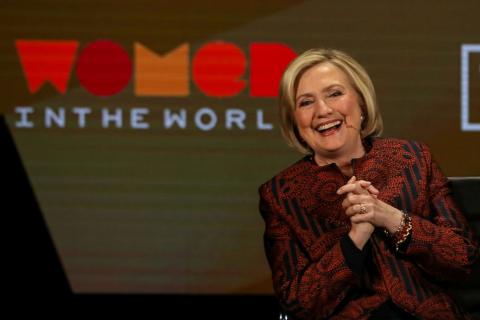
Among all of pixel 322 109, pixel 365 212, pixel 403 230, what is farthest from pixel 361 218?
pixel 322 109

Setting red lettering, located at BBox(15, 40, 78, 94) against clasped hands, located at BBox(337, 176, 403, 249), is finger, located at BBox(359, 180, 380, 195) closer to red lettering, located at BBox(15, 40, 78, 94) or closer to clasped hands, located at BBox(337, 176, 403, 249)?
clasped hands, located at BBox(337, 176, 403, 249)

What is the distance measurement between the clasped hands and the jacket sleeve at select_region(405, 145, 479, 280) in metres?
0.07

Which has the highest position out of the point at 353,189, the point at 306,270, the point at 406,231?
the point at 353,189

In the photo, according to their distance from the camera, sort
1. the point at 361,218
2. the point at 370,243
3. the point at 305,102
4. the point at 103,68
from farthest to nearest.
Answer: the point at 103,68 < the point at 305,102 < the point at 370,243 < the point at 361,218

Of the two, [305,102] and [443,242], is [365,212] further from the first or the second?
[305,102]

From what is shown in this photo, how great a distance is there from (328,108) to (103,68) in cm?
203

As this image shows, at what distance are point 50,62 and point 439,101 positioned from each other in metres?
2.09

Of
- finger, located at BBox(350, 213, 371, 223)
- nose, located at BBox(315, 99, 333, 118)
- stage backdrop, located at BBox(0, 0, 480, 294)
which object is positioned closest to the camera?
finger, located at BBox(350, 213, 371, 223)

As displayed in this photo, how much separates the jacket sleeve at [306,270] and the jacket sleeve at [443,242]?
188mm

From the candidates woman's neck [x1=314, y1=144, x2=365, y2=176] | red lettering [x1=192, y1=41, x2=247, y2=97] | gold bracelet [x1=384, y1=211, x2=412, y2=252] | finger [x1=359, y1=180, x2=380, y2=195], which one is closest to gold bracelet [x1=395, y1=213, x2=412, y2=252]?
gold bracelet [x1=384, y1=211, x2=412, y2=252]

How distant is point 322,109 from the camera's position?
1993mm

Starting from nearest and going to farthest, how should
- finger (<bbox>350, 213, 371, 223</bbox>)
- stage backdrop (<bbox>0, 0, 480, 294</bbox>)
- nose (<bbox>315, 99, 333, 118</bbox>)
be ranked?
finger (<bbox>350, 213, 371, 223</bbox>) < nose (<bbox>315, 99, 333, 118</bbox>) < stage backdrop (<bbox>0, 0, 480, 294</bbox>)

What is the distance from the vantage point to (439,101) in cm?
379

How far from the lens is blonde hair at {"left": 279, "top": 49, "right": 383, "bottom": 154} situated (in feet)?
6.66
